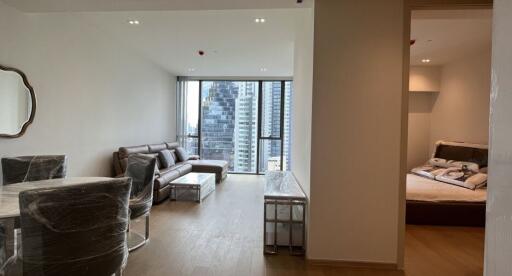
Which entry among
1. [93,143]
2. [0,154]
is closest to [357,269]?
[0,154]

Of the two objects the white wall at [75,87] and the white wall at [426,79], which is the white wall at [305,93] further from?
the white wall at [426,79]

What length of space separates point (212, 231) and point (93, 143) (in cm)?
230

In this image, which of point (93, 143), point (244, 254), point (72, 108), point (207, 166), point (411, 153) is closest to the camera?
point (244, 254)

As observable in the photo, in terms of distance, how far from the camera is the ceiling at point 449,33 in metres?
2.73

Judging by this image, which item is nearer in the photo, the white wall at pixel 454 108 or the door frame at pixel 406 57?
the door frame at pixel 406 57

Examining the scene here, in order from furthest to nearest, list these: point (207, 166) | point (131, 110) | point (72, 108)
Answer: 1. point (207, 166)
2. point (131, 110)
3. point (72, 108)

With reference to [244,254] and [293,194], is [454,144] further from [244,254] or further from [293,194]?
[244,254]

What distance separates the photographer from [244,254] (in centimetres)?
276

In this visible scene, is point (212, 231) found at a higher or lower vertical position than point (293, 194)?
lower

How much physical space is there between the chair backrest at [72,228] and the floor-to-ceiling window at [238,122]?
6108 millimetres

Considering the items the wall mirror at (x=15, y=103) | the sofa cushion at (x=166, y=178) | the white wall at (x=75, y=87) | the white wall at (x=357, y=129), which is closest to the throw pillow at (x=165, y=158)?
the sofa cushion at (x=166, y=178)

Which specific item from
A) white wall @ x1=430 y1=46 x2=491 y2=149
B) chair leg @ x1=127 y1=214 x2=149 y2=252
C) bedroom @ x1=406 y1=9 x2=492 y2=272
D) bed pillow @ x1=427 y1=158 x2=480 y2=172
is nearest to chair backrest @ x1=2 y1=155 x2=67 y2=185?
chair leg @ x1=127 y1=214 x2=149 y2=252

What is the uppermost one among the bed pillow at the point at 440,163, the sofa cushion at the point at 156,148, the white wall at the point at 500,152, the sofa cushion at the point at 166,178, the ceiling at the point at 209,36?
the ceiling at the point at 209,36

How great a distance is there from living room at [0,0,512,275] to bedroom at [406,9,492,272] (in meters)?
0.38
